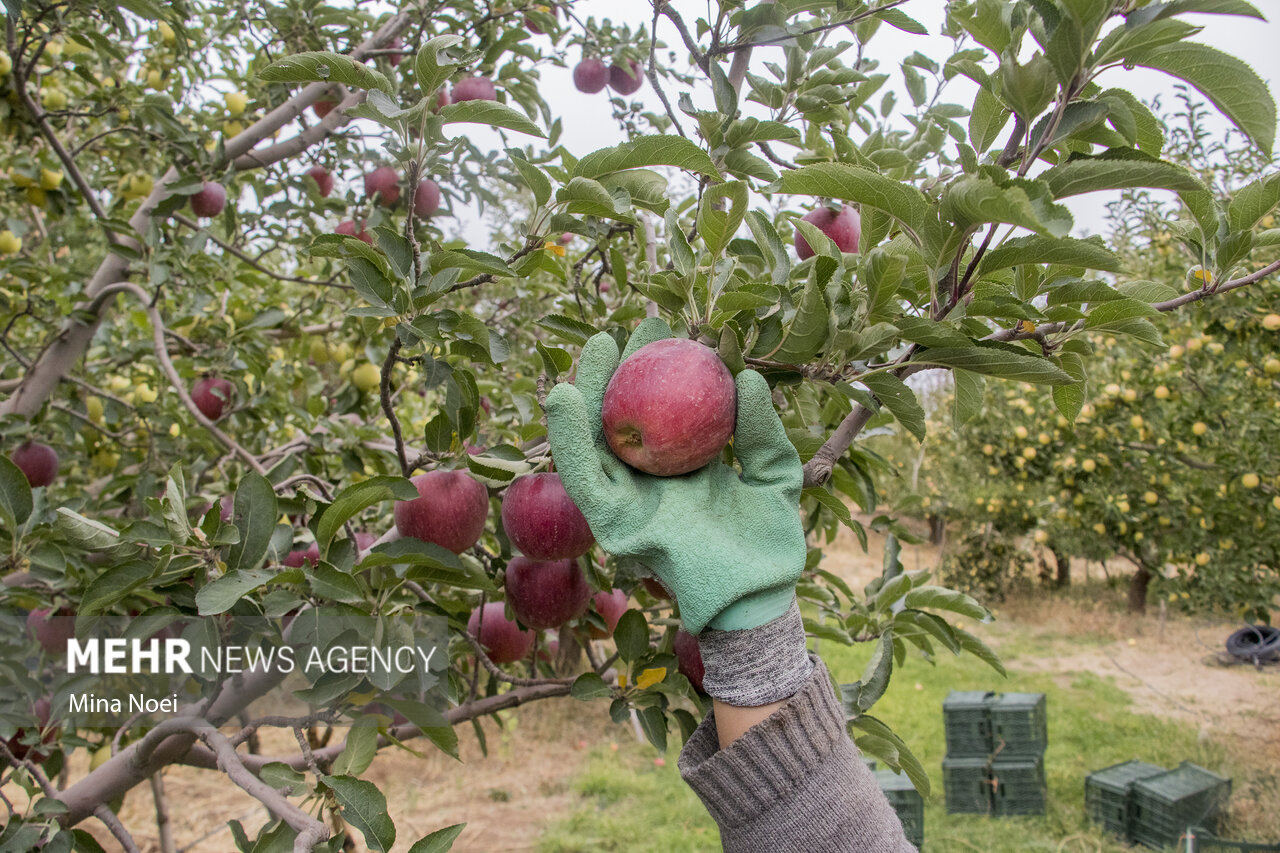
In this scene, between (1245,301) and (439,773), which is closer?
(1245,301)

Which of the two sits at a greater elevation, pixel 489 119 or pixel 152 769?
pixel 489 119

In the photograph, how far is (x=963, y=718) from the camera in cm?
412

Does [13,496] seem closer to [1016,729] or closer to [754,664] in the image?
[754,664]

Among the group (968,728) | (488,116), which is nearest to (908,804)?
(968,728)

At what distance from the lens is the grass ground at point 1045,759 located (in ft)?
11.9

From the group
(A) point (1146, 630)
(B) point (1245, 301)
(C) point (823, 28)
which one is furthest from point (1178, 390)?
(C) point (823, 28)

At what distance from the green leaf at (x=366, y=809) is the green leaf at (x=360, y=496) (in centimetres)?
31

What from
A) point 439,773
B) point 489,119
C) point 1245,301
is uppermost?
point 489,119

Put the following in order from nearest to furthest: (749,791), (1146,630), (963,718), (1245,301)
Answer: (749,791) < (1245,301) < (963,718) < (1146,630)

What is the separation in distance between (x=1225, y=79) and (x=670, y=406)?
0.61 meters

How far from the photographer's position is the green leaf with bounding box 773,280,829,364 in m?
0.82

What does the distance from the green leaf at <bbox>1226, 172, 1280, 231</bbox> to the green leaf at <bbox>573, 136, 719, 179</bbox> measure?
0.60 metres

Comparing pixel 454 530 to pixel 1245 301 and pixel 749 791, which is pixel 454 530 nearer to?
pixel 749 791

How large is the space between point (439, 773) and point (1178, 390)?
4.76m
